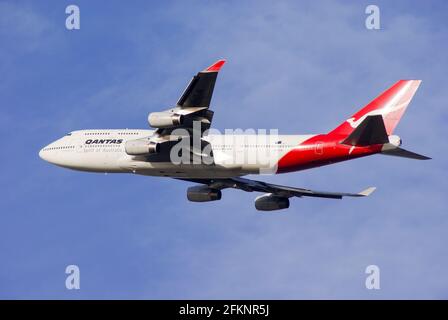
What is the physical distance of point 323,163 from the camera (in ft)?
190

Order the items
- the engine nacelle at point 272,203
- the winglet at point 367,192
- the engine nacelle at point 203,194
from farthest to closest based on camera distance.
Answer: the engine nacelle at point 272,203
the engine nacelle at point 203,194
the winglet at point 367,192

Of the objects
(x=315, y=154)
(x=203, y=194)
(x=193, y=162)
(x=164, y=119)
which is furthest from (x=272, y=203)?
(x=164, y=119)

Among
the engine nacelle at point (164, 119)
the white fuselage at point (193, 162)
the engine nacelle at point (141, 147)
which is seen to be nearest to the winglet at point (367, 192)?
the white fuselage at point (193, 162)

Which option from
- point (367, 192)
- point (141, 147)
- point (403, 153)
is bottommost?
point (403, 153)

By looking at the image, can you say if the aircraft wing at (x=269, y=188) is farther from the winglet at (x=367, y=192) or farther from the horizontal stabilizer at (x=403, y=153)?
the horizontal stabilizer at (x=403, y=153)

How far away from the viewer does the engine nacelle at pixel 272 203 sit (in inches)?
2660

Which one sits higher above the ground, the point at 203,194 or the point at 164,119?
the point at 164,119

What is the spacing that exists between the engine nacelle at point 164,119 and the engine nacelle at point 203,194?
1231cm

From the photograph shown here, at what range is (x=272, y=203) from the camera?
2662 inches

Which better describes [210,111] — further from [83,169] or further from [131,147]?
[83,169]

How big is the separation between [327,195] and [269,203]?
4491 mm

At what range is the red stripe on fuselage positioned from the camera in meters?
56.3

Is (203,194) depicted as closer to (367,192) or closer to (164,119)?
(367,192)

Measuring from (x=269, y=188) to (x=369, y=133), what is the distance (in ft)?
48.2
